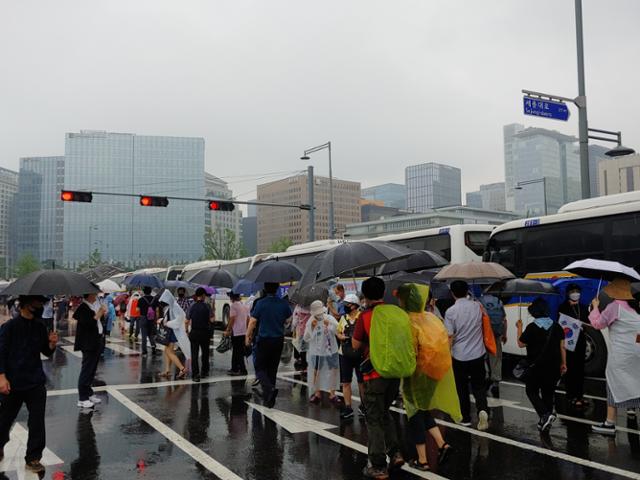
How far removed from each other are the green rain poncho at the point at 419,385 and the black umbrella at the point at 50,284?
375cm

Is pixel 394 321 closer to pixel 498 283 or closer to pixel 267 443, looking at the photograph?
pixel 267 443

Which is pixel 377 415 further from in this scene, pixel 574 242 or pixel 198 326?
pixel 574 242

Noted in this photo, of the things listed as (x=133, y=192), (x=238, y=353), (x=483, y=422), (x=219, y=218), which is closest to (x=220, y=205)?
(x=238, y=353)

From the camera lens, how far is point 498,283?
966 centimetres

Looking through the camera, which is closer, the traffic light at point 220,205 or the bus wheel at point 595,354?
the bus wheel at point 595,354

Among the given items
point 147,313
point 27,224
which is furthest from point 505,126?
point 147,313

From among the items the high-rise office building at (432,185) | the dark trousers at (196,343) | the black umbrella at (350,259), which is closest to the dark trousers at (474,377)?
the black umbrella at (350,259)

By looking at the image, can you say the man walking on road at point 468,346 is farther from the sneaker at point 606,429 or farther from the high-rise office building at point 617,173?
the high-rise office building at point 617,173

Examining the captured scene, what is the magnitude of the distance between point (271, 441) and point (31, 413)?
2.55m

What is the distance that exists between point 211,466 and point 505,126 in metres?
157

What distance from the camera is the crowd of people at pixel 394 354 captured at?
17.7 ft

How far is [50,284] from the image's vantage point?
21.2 feet

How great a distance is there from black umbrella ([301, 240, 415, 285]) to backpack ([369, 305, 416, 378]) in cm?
164

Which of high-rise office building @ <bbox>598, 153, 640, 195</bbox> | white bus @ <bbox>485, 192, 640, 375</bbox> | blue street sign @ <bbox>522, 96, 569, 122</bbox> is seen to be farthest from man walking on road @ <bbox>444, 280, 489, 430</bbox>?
high-rise office building @ <bbox>598, 153, 640, 195</bbox>
